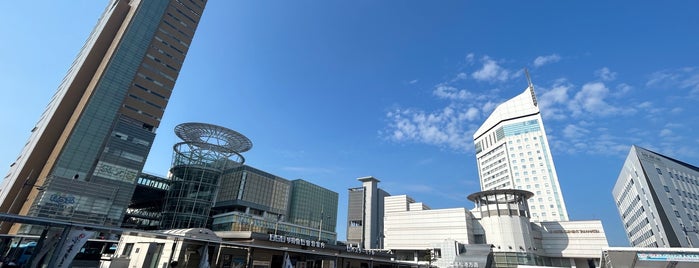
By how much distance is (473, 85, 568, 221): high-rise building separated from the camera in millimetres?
112875

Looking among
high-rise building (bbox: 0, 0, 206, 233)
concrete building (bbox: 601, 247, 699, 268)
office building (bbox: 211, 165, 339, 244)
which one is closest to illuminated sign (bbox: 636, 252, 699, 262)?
concrete building (bbox: 601, 247, 699, 268)

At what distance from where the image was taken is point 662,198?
72.5m

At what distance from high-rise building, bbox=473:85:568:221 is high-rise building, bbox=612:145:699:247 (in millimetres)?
24476

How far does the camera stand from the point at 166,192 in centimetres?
10400

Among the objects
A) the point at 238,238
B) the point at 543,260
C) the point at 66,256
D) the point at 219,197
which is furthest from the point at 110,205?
the point at 543,260

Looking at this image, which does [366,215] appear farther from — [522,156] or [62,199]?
[62,199]

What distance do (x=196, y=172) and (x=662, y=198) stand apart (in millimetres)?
125529

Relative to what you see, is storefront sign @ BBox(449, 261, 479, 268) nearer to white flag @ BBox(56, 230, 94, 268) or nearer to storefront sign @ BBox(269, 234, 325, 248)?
storefront sign @ BBox(269, 234, 325, 248)

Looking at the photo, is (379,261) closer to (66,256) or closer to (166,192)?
(66,256)

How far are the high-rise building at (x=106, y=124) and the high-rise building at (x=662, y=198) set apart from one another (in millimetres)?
129040

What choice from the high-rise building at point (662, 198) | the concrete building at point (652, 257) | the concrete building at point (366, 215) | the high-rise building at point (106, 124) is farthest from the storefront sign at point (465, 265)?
the high-rise building at point (106, 124)

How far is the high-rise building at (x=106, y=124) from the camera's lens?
7306cm

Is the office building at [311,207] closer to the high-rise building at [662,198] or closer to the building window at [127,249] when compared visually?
the building window at [127,249]

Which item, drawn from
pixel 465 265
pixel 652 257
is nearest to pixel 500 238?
pixel 465 265
